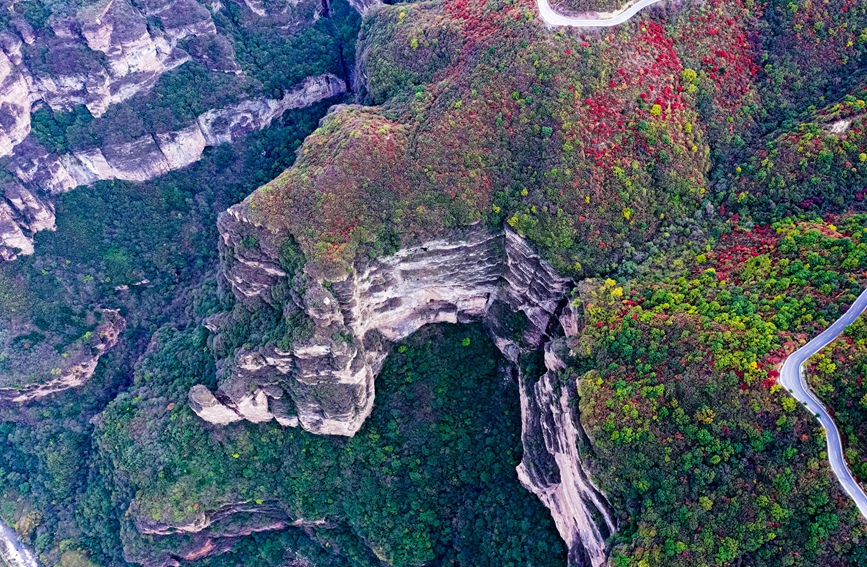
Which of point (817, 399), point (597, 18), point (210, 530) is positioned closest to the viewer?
point (817, 399)

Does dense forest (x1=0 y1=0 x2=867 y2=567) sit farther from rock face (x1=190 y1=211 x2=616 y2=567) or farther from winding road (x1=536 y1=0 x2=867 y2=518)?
rock face (x1=190 y1=211 x2=616 y2=567)

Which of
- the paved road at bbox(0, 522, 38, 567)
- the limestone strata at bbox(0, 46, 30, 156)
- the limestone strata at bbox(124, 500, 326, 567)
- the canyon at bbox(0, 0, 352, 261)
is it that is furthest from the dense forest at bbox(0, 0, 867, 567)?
the limestone strata at bbox(0, 46, 30, 156)

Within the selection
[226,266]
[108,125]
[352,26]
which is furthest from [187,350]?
[352,26]

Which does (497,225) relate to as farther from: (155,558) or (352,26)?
(155,558)

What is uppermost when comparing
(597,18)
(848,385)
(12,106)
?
(12,106)

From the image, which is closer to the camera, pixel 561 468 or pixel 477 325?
pixel 561 468

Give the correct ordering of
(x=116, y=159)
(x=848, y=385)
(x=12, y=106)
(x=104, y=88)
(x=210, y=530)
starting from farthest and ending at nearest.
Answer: (x=116, y=159)
(x=104, y=88)
(x=210, y=530)
(x=12, y=106)
(x=848, y=385)

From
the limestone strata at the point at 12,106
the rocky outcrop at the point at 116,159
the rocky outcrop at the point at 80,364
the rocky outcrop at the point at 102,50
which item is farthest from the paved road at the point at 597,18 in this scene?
the rocky outcrop at the point at 80,364

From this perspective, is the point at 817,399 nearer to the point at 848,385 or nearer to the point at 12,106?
the point at 848,385

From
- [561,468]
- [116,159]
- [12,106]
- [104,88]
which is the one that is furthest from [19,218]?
[561,468]
